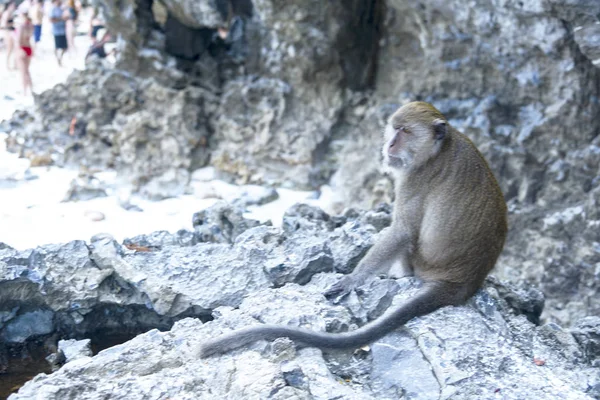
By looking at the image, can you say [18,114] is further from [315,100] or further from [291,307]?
[291,307]

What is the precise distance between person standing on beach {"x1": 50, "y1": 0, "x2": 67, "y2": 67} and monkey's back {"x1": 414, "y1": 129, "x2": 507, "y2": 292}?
6.13 meters

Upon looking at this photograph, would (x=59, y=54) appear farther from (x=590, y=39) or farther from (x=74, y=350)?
(x=74, y=350)

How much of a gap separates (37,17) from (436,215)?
24.2ft

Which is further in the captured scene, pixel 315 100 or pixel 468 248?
pixel 315 100

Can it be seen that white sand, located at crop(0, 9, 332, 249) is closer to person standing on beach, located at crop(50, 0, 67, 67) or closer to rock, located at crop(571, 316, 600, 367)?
person standing on beach, located at crop(50, 0, 67, 67)

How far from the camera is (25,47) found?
8.32 m

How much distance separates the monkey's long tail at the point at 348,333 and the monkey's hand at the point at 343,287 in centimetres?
25

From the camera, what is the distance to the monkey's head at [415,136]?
327cm

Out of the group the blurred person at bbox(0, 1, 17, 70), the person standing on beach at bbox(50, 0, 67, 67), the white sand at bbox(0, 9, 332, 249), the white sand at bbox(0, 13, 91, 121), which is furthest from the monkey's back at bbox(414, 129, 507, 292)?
the person standing on beach at bbox(50, 0, 67, 67)

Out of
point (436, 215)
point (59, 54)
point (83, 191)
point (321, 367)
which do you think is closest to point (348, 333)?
point (321, 367)

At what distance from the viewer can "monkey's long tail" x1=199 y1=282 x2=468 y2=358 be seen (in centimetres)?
263

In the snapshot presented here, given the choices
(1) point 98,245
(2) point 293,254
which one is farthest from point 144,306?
(2) point 293,254

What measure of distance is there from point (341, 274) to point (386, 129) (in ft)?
2.11

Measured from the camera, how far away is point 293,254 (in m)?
3.37
